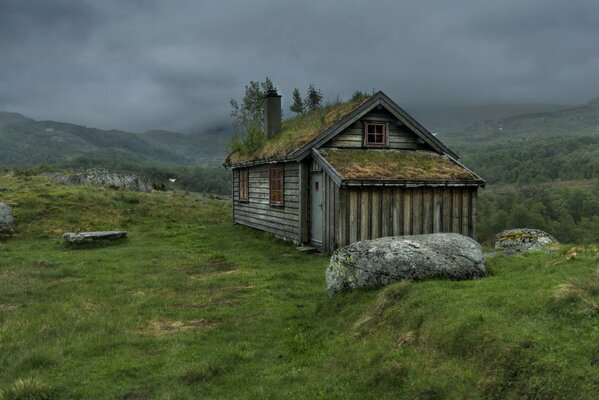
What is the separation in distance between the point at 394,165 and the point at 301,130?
5511mm

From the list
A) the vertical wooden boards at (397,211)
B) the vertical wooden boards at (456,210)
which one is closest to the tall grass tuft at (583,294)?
the vertical wooden boards at (397,211)

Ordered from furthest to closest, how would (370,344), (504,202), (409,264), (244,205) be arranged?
(504,202), (244,205), (409,264), (370,344)

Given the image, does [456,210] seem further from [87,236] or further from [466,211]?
[87,236]

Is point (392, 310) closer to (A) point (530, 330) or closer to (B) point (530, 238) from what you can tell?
(A) point (530, 330)

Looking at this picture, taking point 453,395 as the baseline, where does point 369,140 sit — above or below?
above

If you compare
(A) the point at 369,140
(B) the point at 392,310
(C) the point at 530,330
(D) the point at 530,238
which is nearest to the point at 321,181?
(A) the point at 369,140

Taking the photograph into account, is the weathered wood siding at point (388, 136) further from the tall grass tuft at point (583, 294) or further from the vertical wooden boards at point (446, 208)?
the tall grass tuft at point (583, 294)

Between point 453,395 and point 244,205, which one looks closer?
point 453,395

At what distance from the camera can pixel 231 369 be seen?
24.9 feet

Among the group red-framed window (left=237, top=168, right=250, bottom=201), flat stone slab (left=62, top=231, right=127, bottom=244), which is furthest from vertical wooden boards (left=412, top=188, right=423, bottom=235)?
flat stone slab (left=62, top=231, right=127, bottom=244)

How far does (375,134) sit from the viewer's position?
20688 millimetres

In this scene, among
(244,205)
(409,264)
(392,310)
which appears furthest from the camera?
(244,205)

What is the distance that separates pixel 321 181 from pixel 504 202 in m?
102

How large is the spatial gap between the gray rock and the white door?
49.1 feet
